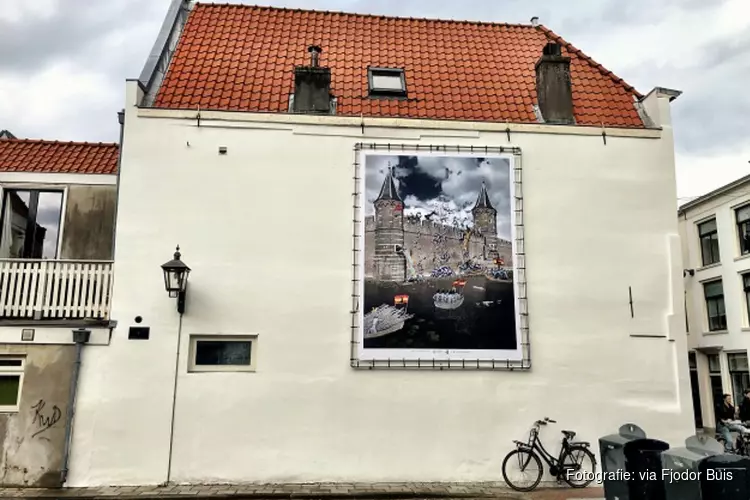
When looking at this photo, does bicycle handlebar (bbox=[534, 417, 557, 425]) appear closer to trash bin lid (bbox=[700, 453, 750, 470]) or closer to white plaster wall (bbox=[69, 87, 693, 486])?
white plaster wall (bbox=[69, 87, 693, 486])

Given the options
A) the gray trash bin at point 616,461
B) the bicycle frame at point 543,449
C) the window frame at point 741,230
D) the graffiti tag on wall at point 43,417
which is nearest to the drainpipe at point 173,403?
the graffiti tag on wall at point 43,417

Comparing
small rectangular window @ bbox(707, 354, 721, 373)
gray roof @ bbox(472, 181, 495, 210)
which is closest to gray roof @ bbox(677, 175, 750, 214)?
small rectangular window @ bbox(707, 354, 721, 373)

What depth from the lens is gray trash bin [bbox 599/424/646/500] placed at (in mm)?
6832

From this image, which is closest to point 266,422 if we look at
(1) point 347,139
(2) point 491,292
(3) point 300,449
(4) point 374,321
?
(3) point 300,449

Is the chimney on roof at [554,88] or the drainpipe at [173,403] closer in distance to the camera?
the drainpipe at [173,403]

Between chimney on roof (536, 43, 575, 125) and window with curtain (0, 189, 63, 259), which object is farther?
chimney on roof (536, 43, 575, 125)

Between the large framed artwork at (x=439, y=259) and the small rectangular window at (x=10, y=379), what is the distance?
5.45m

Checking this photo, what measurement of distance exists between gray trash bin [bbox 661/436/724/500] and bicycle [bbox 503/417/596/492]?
4099mm

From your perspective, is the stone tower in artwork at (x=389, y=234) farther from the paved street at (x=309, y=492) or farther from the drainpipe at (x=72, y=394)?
the drainpipe at (x=72, y=394)

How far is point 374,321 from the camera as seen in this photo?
10438 mm

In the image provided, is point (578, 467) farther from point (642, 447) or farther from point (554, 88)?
point (554, 88)

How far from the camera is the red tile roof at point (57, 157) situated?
1196 cm

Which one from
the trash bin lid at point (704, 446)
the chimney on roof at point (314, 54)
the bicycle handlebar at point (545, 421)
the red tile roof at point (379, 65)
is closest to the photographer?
the trash bin lid at point (704, 446)

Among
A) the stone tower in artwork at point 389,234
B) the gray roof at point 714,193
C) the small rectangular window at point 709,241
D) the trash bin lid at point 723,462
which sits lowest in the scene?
the trash bin lid at point 723,462
